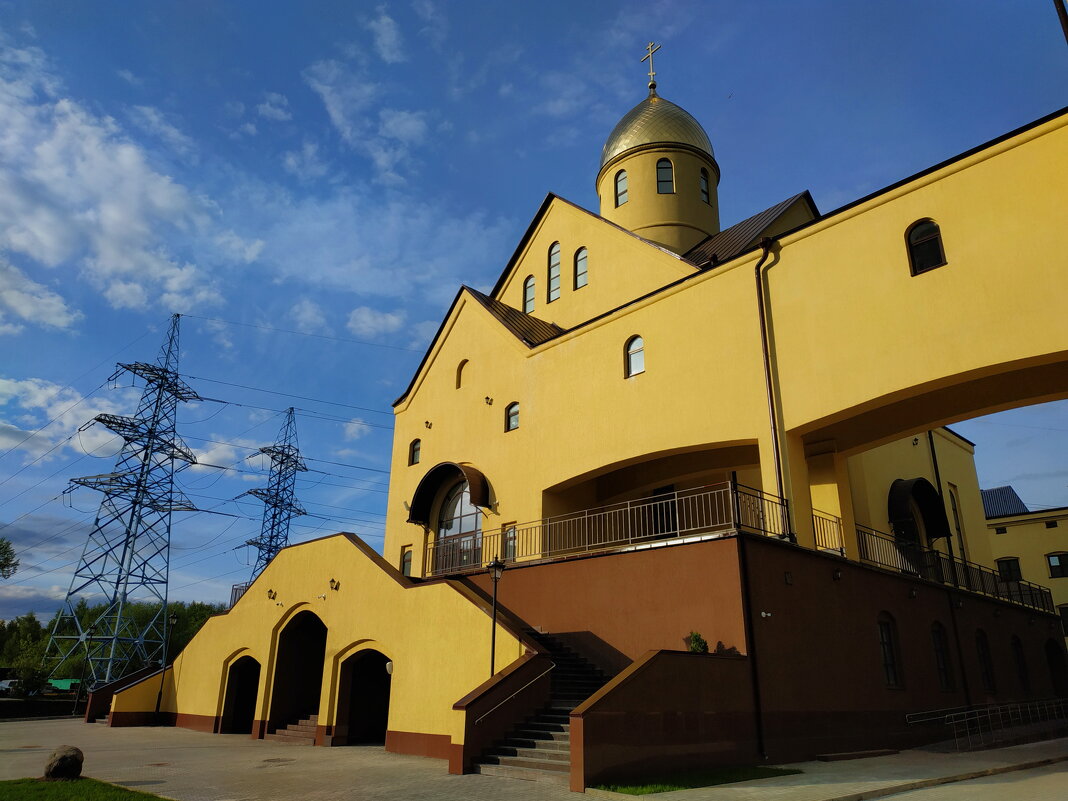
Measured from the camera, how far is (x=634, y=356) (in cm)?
1909

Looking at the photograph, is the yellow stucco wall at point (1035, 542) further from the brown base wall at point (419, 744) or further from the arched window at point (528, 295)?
the brown base wall at point (419, 744)

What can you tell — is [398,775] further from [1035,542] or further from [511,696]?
[1035,542]

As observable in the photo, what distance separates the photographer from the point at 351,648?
17828 millimetres

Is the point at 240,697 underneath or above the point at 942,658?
underneath

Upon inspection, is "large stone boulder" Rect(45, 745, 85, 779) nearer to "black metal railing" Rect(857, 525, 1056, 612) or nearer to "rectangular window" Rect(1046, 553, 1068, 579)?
"black metal railing" Rect(857, 525, 1056, 612)

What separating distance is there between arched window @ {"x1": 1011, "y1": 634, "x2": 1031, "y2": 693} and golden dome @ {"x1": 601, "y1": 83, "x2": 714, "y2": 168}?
19943 mm

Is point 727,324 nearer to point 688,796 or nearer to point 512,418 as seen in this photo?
point 512,418

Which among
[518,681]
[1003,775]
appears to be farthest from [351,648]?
[1003,775]

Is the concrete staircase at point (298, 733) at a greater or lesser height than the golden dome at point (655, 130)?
lesser

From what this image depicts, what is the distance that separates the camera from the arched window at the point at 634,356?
18788 millimetres

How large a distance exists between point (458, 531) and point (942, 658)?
13.3 meters

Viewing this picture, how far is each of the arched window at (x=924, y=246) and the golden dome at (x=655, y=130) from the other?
15257mm

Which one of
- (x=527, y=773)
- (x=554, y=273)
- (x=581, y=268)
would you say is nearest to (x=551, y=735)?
(x=527, y=773)

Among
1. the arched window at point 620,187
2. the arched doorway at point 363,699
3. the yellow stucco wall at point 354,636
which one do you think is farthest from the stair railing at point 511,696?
the arched window at point 620,187
